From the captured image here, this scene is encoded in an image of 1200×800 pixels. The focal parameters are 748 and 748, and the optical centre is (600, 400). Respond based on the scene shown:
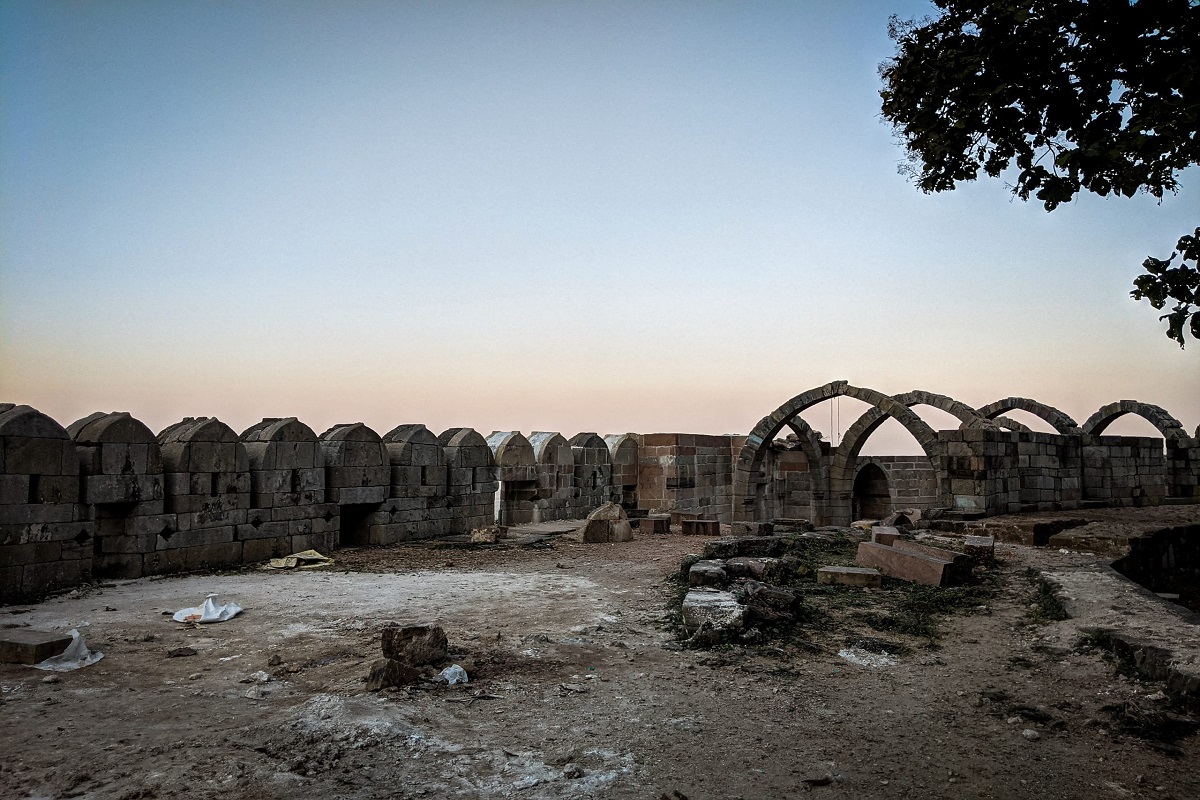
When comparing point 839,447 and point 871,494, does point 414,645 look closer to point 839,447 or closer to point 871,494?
point 839,447

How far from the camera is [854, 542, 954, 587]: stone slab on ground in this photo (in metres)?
8.05

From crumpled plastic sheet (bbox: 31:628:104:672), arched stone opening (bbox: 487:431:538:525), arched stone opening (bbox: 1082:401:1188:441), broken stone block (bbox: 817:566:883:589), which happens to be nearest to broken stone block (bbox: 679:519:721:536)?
arched stone opening (bbox: 487:431:538:525)

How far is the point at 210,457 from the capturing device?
958 cm

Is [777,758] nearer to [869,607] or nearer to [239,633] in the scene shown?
[869,607]

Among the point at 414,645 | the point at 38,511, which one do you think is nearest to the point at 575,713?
the point at 414,645

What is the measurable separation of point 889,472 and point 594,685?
20.7 meters

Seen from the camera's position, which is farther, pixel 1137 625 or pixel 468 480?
pixel 468 480

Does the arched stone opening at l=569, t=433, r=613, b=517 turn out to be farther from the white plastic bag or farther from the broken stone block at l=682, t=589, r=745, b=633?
the white plastic bag

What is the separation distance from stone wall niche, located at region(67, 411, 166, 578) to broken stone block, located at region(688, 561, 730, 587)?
20.9 ft

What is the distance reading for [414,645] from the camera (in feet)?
16.0

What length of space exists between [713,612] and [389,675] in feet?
8.52

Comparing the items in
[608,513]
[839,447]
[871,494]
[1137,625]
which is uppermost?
[839,447]

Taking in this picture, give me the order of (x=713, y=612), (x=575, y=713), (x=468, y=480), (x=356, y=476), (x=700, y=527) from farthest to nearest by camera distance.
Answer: (x=700, y=527), (x=468, y=480), (x=356, y=476), (x=713, y=612), (x=575, y=713)

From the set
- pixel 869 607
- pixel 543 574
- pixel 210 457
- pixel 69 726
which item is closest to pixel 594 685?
pixel 69 726
